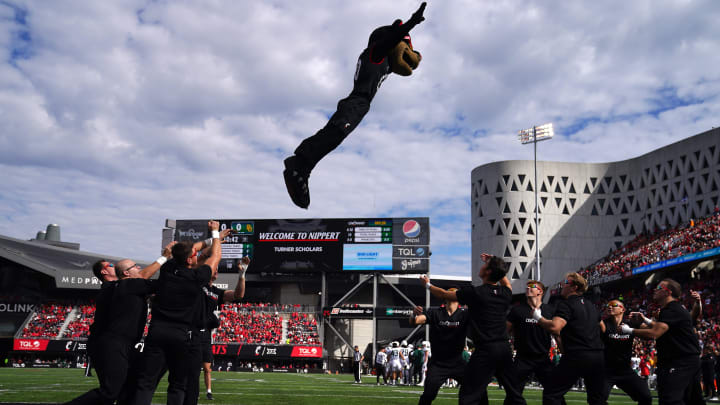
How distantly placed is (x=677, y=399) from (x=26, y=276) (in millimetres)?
47801

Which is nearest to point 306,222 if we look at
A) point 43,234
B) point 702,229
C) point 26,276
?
point 26,276

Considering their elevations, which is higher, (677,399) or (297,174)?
(297,174)

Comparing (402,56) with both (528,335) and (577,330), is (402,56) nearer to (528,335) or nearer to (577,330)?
(577,330)

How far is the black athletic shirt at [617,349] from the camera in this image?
792 centimetres

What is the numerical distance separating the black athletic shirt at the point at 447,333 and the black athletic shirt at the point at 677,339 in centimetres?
239

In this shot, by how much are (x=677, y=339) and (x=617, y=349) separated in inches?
38.1

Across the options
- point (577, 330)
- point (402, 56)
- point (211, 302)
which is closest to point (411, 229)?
point (211, 302)

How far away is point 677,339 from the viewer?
7184 mm

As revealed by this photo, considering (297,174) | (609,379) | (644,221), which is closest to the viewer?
(297,174)

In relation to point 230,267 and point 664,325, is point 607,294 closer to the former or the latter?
point 230,267

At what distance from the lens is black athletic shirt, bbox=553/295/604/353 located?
684 centimetres

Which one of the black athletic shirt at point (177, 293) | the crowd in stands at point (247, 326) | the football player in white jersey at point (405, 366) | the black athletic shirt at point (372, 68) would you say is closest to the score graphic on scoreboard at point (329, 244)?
the crowd in stands at point (247, 326)

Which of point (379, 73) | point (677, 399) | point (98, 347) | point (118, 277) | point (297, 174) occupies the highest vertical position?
point (379, 73)

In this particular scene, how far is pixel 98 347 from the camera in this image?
6242 mm
